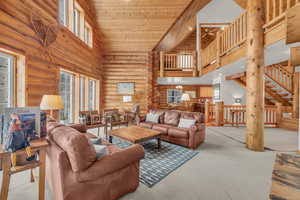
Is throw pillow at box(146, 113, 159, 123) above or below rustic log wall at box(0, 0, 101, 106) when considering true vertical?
below

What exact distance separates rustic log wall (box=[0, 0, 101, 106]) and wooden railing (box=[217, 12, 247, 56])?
4.51m

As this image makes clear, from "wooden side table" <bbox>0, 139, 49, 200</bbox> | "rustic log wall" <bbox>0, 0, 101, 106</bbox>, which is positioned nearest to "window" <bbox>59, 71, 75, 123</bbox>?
"rustic log wall" <bbox>0, 0, 101, 106</bbox>

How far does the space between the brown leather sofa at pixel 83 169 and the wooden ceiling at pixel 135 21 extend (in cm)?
482

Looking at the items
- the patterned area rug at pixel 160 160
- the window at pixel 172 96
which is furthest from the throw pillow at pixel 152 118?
the window at pixel 172 96

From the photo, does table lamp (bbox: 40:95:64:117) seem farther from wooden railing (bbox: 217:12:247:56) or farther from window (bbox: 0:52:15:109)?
wooden railing (bbox: 217:12:247:56)

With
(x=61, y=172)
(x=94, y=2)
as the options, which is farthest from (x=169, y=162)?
(x=94, y=2)

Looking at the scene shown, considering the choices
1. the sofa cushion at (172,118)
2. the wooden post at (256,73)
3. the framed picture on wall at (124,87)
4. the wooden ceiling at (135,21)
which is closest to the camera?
the wooden post at (256,73)

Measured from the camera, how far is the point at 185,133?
10.8 ft

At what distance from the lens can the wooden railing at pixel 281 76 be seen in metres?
5.78

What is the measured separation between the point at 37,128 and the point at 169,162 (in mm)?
2103

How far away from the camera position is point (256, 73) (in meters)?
3.10

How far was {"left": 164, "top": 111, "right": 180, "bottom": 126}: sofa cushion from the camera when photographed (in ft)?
13.4

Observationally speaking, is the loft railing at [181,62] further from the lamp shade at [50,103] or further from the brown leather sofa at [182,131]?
the lamp shade at [50,103]

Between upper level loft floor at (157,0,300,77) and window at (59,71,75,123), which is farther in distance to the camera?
window at (59,71,75,123)
